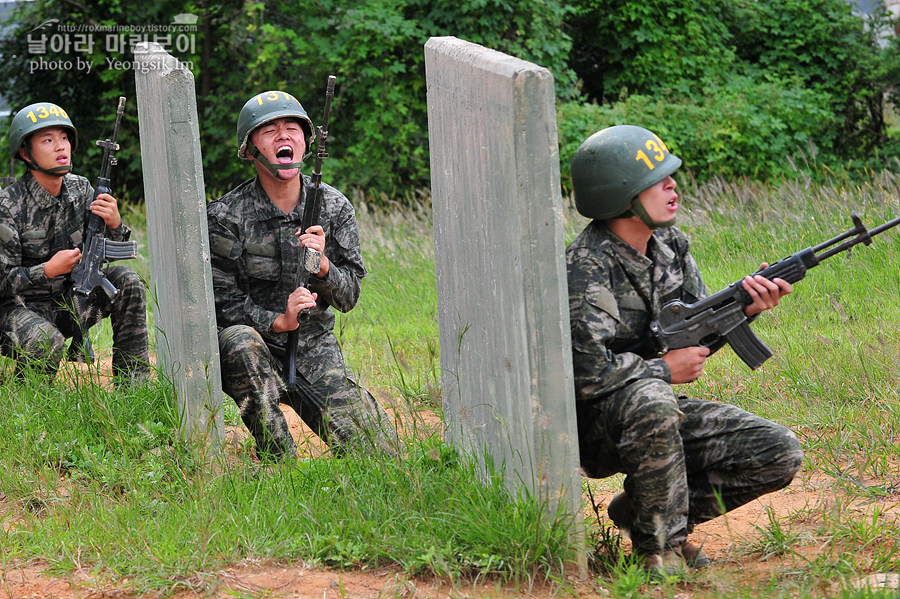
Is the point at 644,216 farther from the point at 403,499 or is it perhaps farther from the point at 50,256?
the point at 50,256

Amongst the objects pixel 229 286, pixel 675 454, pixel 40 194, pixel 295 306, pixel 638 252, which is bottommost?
pixel 675 454

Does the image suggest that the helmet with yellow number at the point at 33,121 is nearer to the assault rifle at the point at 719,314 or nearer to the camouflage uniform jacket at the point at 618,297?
the camouflage uniform jacket at the point at 618,297

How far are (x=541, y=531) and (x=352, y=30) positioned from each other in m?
12.3

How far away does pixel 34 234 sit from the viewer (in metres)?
6.20

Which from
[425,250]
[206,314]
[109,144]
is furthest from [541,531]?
[425,250]

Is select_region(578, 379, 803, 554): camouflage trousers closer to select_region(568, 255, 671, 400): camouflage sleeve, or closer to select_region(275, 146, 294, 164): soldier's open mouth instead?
select_region(568, 255, 671, 400): camouflage sleeve

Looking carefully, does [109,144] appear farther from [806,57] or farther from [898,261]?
[806,57]

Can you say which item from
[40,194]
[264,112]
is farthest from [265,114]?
[40,194]

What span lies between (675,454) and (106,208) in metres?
→ 3.84

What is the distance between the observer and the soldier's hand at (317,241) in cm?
493

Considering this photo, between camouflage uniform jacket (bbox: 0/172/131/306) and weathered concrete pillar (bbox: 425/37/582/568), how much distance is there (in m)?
2.96

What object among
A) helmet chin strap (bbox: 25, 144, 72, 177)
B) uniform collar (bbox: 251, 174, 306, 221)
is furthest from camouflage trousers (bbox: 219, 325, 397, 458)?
helmet chin strap (bbox: 25, 144, 72, 177)

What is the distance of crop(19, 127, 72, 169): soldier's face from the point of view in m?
6.20

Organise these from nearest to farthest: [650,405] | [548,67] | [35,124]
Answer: [650,405]
[35,124]
[548,67]
